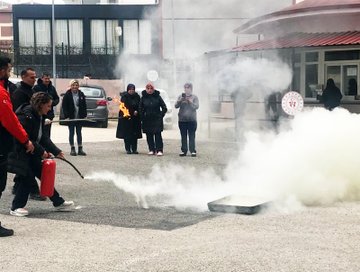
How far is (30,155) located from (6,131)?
905 millimetres

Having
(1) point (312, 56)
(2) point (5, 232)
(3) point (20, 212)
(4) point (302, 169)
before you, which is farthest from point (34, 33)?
(2) point (5, 232)

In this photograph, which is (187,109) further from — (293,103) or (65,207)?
(65,207)

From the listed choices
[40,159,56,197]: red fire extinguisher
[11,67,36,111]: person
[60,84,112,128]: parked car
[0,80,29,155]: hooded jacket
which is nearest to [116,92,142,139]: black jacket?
[11,67,36,111]: person

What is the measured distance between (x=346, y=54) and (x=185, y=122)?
805 cm

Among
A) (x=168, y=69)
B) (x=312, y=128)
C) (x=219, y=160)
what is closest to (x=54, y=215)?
(x=312, y=128)

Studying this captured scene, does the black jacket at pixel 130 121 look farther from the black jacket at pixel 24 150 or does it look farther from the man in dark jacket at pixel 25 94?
the black jacket at pixel 24 150

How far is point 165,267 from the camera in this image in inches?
209

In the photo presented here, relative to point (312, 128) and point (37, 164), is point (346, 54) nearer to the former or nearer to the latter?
point (312, 128)

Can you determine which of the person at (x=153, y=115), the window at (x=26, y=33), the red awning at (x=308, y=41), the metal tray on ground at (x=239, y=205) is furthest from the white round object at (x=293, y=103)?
the window at (x=26, y=33)

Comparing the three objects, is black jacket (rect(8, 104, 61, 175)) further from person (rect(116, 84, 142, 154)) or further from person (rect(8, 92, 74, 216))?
person (rect(116, 84, 142, 154))

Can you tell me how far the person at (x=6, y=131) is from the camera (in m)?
6.66

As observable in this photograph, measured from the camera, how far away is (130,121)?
15023 millimetres

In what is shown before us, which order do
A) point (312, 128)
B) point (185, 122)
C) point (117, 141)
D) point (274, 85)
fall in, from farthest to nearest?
point (117, 141) → point (274, 85) → point (185, 122) → point (312, 128)

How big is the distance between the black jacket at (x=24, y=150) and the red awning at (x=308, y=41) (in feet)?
34.5
